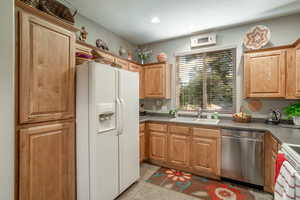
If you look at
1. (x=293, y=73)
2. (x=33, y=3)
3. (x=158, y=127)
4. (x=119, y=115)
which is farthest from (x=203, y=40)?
(x=33, y=3)

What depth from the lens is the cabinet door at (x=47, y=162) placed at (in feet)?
4.20

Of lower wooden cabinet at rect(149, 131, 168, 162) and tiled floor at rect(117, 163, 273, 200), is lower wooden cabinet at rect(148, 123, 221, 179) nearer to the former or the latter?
lower wooden cabinet at rect(149, 131, 168, 162)

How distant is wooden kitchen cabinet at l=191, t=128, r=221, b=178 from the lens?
93.8 inches

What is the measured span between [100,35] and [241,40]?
2.81 meters

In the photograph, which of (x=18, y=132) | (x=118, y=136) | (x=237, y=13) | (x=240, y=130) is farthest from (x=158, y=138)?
(x=237, y=13)

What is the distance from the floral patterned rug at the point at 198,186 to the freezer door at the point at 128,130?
0.48 metres

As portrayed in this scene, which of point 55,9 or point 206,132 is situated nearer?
point 55,9

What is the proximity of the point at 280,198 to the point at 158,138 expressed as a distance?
196 cm

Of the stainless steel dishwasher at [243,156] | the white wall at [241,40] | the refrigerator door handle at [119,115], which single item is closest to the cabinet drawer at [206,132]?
the stainless steel dishwasher at [243,156]

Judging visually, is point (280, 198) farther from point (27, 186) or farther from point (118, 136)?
point (27, 186)

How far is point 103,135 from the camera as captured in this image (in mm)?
1710

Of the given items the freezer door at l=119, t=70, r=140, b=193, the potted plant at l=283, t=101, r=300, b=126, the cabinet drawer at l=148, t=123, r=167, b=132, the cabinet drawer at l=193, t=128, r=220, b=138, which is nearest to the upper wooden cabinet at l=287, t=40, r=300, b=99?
the potted plant at l=283, t=101, r=300, b=126

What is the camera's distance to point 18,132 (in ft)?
4.06

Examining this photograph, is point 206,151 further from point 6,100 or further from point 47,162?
Result: point 6,100
